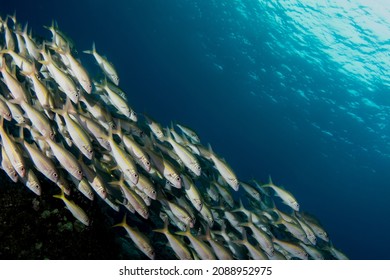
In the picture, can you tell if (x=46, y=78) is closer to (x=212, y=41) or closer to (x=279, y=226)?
(x=279, y=226)

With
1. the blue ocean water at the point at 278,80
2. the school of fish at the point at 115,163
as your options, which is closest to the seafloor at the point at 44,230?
the school of fish at the point at 115,163

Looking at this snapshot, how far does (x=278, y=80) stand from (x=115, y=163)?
34.5m

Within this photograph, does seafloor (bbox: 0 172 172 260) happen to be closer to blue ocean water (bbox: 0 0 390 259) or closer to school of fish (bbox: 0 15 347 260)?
school of fish (bbox: 0 15 347 260)

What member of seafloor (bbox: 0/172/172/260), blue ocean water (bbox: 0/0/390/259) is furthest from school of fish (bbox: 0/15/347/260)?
blue ocean water (bbox: 0/0/390/259)

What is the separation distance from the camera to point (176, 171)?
532cm

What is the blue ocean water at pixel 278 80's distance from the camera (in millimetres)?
25672

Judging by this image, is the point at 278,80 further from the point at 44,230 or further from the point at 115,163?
the point at 44,230

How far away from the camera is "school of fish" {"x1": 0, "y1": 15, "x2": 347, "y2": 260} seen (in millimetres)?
4477

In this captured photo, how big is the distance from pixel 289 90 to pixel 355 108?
8012 millimetres

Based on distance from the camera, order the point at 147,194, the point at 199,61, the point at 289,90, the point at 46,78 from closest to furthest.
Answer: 1. the point at 147,194
2. the point at 46,78
3. the point at 289,90
4. the point at 199,61

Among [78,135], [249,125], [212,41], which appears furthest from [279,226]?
[249,125]

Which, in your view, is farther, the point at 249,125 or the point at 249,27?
the point at 249,125

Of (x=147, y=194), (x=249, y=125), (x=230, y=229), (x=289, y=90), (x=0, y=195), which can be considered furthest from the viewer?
(x=249, y=125)

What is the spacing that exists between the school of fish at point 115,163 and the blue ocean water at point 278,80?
1860cm
